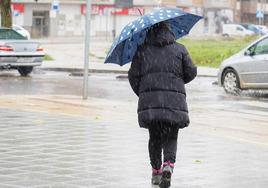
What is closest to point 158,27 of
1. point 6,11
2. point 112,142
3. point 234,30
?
point 112,142

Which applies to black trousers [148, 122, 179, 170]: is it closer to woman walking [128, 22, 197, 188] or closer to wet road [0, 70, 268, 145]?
woman walking [128, 22, 197, 188]

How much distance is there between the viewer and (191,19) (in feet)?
28.2

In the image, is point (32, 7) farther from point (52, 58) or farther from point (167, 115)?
point (167, 115)

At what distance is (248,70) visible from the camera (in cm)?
2045

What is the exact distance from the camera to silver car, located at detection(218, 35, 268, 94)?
2012 centimetres

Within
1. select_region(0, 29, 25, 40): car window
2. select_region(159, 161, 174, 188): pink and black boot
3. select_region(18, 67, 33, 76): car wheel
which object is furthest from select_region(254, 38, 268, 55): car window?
select_region(159, 161, 174, 188): pink and black boot

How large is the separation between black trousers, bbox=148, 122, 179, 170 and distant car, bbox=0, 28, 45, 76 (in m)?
17.2

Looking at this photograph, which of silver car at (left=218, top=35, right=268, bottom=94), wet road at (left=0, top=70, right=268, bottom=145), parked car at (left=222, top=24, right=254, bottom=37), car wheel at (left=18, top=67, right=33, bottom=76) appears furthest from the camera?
parked car at (left=222, top=24, right=254, bottom=37)

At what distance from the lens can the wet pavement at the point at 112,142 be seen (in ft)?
28.9

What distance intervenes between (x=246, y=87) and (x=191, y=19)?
40.0 ft

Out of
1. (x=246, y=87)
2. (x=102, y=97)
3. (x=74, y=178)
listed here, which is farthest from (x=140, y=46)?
(x=246, y=87)

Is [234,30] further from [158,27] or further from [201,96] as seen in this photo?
[158,27]

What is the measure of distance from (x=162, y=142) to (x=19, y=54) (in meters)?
17.4

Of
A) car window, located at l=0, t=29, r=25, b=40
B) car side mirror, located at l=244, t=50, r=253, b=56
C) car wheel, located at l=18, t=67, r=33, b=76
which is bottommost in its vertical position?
car wheel, located at l=18, t=67, r=33, b=76
